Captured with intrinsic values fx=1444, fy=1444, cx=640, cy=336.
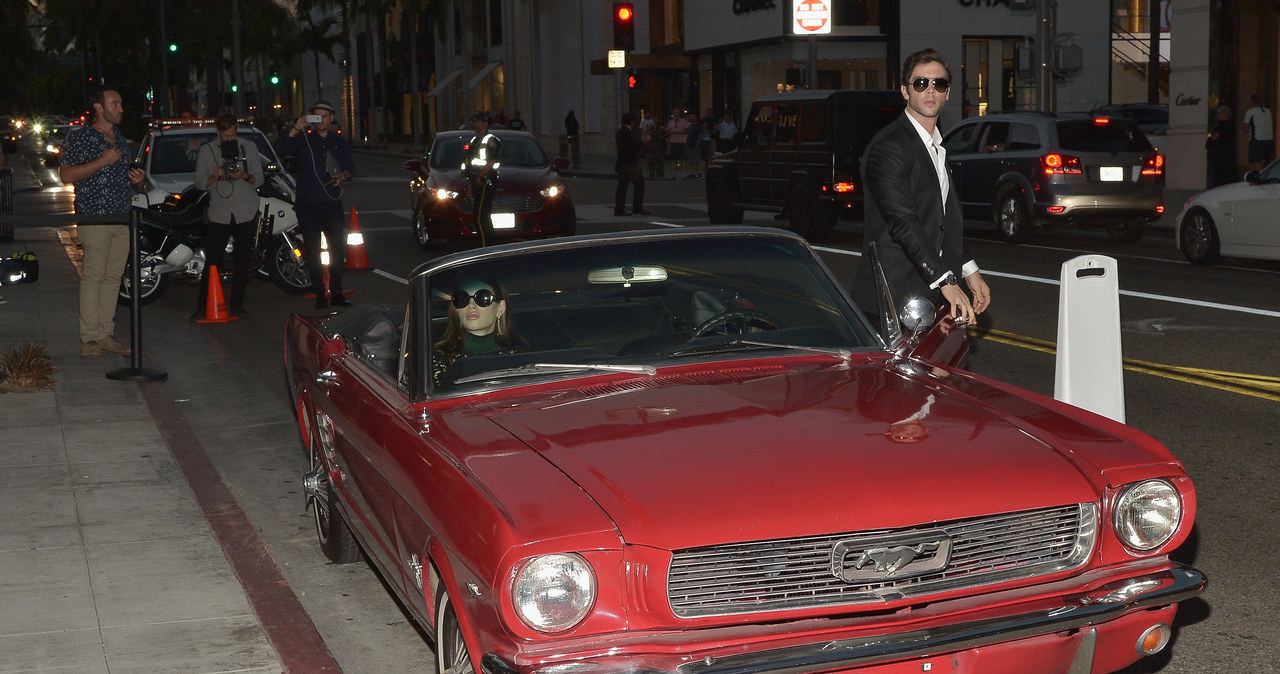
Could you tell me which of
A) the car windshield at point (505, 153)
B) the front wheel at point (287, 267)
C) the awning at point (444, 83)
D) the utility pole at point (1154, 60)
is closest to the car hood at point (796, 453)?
the front wheel at point (287, 267)

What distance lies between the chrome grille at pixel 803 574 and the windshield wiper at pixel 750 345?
1327 mm

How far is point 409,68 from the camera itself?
3565 inches

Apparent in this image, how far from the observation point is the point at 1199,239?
54.2 ft

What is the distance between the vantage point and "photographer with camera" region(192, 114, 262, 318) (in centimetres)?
1372

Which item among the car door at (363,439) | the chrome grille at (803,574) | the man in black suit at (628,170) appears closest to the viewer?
the chrome grille at (803,574)

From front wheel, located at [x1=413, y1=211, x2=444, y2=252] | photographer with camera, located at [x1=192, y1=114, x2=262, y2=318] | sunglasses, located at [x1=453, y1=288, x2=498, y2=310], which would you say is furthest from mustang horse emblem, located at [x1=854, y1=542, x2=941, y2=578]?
front wheel, located at [x1=413, y1=211, x2=444, y2=252]

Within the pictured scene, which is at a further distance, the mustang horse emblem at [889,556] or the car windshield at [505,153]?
the car windshield at [505,153]

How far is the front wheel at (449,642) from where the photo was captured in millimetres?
3752

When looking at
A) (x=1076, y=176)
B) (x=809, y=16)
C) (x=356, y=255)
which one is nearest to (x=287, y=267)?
(x=356, y=255)

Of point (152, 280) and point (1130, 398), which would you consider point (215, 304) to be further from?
point (1130, 398)

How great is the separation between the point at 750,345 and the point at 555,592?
1.68 metres

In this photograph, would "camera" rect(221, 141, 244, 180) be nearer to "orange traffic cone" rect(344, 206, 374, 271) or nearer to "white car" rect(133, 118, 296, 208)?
"white car" rect(133, 118, 296, 208)

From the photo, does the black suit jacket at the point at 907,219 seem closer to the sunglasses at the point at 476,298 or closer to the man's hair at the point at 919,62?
the man's hair at the point at 919,62

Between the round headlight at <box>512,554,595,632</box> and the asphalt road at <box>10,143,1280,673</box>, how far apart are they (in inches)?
68.5
